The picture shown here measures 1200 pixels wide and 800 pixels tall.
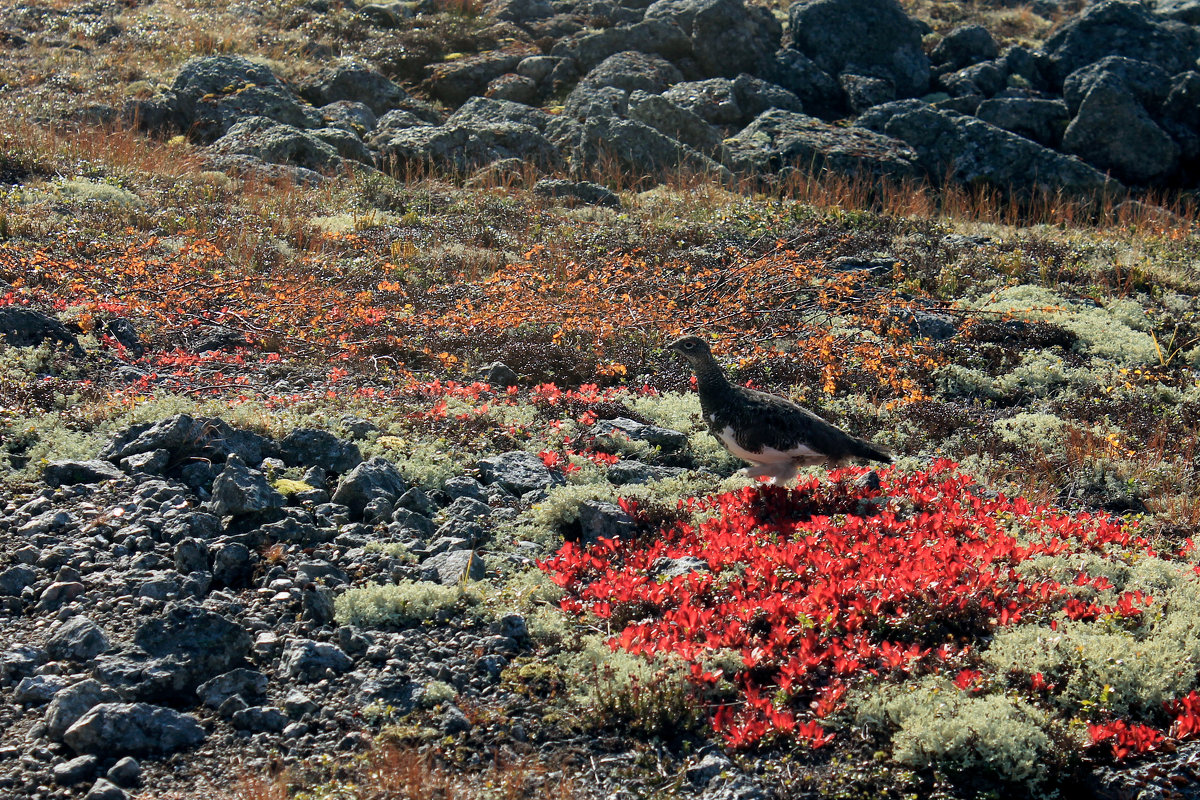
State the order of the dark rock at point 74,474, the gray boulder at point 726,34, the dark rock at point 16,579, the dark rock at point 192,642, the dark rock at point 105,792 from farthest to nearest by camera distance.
A: the gray boulder at point 726,34 → the dark rock at point 74,474 → the dark rock at point 16,579 → the dark rock at point 192,642 → the dark rock at point 105,792

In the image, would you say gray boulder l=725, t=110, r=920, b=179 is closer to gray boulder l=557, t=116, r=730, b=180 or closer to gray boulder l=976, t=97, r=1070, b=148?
gray boulder l=557, t=116, r=730, b=180

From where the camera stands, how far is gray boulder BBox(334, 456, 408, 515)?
23.0 feet

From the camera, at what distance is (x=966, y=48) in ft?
86.2

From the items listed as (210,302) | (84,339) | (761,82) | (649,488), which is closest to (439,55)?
A: (761,82)

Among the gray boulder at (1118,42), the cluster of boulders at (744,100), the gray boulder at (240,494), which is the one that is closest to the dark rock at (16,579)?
the gray boulder at (240,494)

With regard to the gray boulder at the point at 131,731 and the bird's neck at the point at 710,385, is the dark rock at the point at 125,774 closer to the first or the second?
the gray boulder at the point at 131,731

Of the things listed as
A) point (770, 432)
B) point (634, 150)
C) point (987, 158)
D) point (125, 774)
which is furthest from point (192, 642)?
point (987, 158)

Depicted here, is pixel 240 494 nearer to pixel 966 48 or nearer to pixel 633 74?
pixel 633 74

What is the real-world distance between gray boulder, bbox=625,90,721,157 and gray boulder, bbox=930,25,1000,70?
976 cm

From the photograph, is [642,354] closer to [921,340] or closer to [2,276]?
[921,340]

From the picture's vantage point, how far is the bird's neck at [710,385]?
7406mm

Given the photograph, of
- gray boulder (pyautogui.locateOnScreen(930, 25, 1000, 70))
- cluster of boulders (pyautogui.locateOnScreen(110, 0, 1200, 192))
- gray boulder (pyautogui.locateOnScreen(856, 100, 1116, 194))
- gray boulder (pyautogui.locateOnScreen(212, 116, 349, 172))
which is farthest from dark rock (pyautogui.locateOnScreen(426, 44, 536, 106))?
gray boulder (pyautogui.locateOnScreen(930, 25, 1000, 70))

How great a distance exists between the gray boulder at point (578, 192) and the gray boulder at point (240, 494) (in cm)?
1107

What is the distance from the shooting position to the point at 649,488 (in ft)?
25.1
